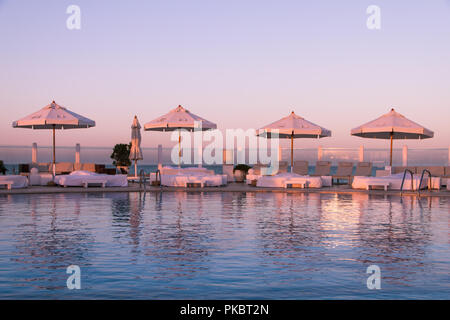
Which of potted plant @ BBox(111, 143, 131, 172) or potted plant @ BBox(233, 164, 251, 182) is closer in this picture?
potted plant @ BBox(233, 164, 251, 182)

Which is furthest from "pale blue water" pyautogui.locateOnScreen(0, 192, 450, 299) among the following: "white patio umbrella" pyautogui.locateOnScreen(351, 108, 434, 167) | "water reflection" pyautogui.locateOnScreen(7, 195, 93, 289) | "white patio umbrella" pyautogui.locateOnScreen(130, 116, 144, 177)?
"white patio umbrella" pyautogui.locateOnScreen(130, 116, 144, 177)

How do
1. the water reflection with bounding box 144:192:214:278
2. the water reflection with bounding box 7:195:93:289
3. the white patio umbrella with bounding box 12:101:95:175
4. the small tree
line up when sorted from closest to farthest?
the water reflection with bounding box 7:195:93:289 → the water reflection with bounding box 144:192:214:278 → the white patio umbrella with bounding box 12:101:95:175 → the small tree

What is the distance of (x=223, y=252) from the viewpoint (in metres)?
5.87

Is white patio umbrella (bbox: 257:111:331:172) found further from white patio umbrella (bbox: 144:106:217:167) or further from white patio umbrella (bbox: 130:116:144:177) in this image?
white patio umbrella (bbox: 130:116:144:177)

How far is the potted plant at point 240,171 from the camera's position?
2138 centimetres

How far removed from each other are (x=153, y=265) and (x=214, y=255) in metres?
0.82

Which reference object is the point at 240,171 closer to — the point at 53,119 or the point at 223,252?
the point at 53,119

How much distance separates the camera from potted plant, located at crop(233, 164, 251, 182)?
21375 millimetres

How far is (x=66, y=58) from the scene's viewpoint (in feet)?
66.8

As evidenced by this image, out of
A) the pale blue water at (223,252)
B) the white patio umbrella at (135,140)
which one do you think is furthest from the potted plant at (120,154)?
the pale blue water at (223,252)

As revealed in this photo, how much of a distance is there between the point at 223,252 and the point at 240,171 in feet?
51.2

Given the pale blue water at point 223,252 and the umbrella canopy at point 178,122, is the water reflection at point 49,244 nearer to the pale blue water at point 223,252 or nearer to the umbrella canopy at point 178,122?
the pale blue water at point 223,252

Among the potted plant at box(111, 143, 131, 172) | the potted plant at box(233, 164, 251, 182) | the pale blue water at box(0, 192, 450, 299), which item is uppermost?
the potted plant at box(111, 143, 131, 172)

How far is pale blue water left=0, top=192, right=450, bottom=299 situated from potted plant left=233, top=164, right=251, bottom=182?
10735 mm
